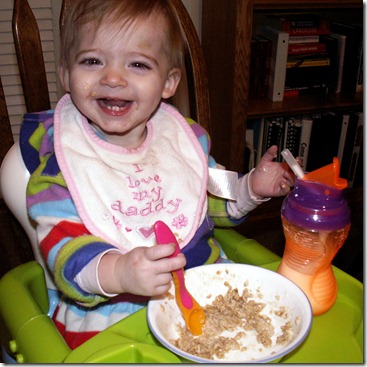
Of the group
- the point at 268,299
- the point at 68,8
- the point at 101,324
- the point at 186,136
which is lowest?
the point at 101,324

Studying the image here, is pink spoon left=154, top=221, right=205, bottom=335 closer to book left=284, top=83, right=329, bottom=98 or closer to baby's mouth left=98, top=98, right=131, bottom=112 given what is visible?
baby's mouth left=98, top=98, right=131, bottom=112

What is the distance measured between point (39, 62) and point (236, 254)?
55 centimetres

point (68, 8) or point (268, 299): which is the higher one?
point (68, 8)

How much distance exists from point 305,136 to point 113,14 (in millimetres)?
1459

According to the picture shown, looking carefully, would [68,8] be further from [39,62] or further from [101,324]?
[101,324]

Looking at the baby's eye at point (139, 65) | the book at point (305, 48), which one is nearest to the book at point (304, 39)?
the book at point (305, 48)

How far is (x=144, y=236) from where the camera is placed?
962 mm

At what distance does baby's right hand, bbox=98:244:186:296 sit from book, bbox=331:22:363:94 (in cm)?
175

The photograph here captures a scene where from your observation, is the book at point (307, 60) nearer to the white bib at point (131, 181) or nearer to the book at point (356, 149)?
the book at point (356, 149)

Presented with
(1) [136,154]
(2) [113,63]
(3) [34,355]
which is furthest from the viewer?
(1) [136,154]

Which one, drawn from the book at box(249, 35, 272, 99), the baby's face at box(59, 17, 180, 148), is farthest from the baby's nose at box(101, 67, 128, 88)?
the book at box(249, 35, 272, 99)

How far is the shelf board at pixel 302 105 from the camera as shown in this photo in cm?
206

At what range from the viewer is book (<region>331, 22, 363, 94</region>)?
86.4 inches

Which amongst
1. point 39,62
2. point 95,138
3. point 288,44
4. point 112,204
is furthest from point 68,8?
point 288,44
